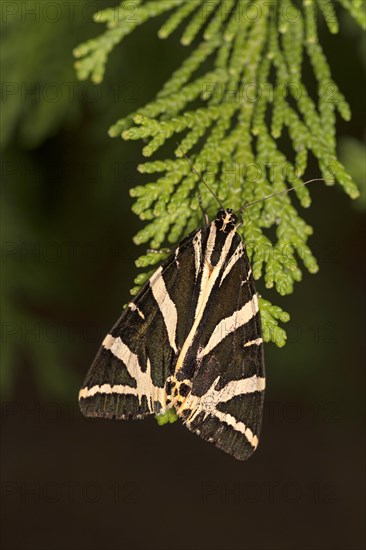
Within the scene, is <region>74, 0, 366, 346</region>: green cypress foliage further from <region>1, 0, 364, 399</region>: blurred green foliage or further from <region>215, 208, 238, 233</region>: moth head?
<region>1, 0, 364, 399</region>: blurred green foliage

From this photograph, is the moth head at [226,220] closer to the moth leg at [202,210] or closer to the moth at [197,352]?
the moth at [197,352]

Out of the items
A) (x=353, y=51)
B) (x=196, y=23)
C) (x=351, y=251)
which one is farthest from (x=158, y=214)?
(x=351, y=251)

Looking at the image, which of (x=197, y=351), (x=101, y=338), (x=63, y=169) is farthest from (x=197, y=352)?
(x=101, y=338)

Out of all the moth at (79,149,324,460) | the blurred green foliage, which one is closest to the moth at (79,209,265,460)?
the moth at (79,149,324,460)

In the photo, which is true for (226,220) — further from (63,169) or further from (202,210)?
(63,169)

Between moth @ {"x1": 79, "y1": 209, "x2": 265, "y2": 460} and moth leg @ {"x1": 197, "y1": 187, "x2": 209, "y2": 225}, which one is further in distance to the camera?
moth leg @ {"x1": 197, "y1": 187, "x2": 209, "y2": 225}

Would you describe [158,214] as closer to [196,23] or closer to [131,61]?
[196,23]
